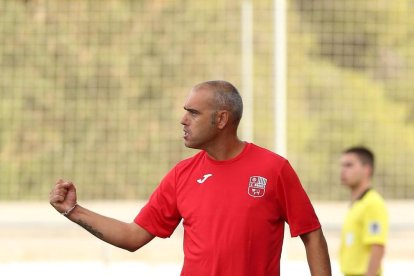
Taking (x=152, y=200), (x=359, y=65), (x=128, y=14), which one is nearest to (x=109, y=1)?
(x=128, y=14)

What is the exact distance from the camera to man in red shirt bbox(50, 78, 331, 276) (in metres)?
5.42

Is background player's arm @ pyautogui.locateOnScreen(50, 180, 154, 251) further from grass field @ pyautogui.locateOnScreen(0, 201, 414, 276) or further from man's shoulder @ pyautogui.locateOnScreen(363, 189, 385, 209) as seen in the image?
grass field @ pyautogui.locateOnScreen(0, 201, 414, 276)

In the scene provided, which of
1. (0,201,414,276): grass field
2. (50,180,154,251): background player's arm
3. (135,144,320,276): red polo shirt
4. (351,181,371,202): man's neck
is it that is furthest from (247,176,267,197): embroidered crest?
(0,201,414,276): grass field

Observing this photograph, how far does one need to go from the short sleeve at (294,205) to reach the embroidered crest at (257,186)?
0.07 metres

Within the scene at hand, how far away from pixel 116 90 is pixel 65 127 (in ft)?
3.23

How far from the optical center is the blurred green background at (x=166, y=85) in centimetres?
1595

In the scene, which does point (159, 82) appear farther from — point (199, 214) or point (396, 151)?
point (199, 214)

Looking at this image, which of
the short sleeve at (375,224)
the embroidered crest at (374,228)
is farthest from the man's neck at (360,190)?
the embroidered crest at (374,228)

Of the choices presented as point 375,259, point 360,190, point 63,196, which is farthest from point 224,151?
point 360,190

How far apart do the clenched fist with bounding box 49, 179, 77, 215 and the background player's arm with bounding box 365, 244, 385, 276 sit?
2.54m

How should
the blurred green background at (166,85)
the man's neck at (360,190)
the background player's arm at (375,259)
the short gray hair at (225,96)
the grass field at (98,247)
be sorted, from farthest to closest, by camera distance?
1. the blurred green background at (166,85)
2. the grass field at (98,247)
3. the man's neck at (360,190)
4. the background player's arm at (375,259)
5. the short gray hair at (225,96)

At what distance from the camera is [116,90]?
54.3 feet

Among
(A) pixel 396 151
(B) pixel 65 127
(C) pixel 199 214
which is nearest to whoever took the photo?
(C) pixel 199 214

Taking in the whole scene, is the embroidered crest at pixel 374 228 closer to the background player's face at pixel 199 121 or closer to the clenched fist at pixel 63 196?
the background player's face at pixel 199 121
